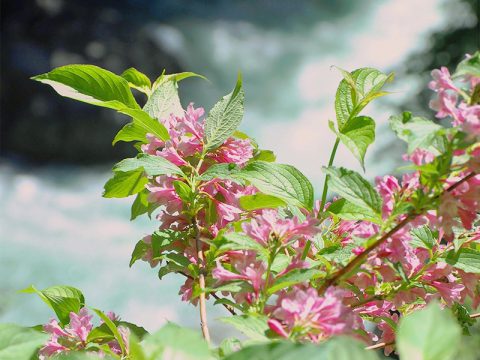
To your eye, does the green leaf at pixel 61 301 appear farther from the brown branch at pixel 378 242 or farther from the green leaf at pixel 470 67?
the green leaf at pixel 470 67

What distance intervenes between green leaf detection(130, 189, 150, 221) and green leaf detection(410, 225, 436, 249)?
30cm

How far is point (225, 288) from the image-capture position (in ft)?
1.44

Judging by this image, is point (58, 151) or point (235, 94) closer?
point (235, 94)

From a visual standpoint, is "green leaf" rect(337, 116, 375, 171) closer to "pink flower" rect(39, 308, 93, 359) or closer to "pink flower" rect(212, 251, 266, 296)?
"pink flower" rect(212, 251, 266, 296)

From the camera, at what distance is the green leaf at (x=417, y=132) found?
386mm

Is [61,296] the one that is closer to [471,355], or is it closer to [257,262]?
[257,262]

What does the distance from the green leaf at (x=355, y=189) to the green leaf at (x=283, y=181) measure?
9 centimetres

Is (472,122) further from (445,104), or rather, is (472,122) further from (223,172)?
(223,172)

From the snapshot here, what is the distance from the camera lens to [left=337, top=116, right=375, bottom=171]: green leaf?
0.48 meters

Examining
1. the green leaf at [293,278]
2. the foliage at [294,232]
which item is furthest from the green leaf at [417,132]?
the green leaf at [293,278]

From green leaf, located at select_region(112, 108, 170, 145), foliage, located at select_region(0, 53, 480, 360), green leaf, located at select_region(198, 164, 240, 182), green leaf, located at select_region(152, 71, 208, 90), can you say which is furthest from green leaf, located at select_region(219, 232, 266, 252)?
green leaf, located at select_region(152, 71, 208, 90)

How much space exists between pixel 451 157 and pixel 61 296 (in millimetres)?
420

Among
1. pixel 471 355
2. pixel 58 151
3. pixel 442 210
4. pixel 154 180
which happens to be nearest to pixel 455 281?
pixel 442 210

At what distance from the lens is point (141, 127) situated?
64 centimetres
